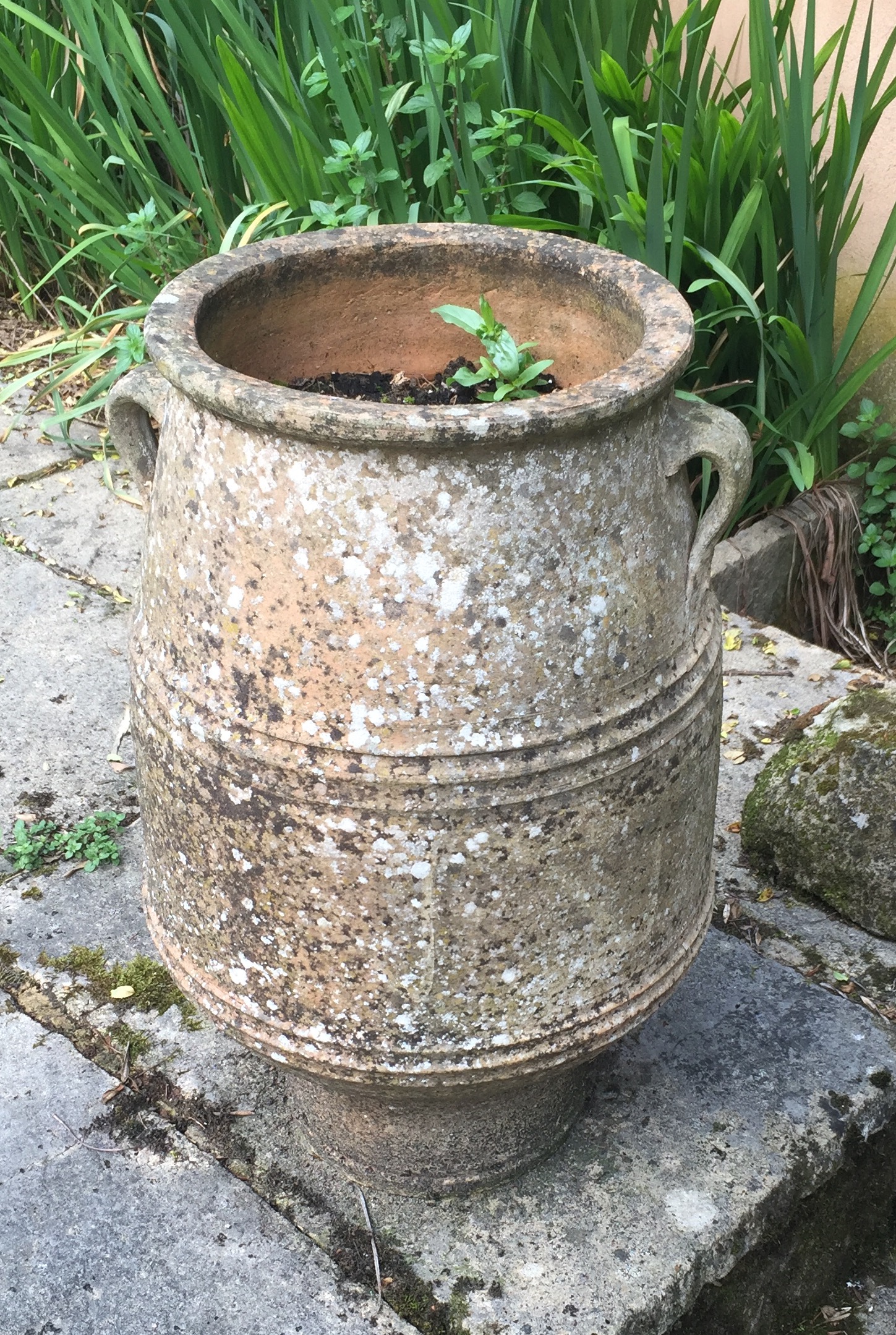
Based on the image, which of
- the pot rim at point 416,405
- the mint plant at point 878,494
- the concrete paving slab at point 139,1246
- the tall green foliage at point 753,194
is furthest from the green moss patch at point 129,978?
the mint plant at point 878,494

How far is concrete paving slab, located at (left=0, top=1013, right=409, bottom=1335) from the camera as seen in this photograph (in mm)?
1638

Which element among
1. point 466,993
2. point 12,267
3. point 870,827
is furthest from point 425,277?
point 12,267

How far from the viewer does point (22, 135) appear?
12.1 feet

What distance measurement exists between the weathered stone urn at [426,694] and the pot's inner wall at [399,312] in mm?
11

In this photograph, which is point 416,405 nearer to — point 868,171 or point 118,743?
point 118,743

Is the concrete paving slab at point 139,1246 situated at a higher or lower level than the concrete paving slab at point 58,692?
lower

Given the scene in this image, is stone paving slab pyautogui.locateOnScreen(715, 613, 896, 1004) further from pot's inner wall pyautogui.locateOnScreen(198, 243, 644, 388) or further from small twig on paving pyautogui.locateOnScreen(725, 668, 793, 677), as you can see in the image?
pot's inner wall pyautogui.locateOnScreen(198, 243, 644, 388)

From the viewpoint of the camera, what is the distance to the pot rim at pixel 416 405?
1.21 m

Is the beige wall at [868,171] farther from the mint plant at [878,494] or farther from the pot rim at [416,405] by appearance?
the pot rim at [416,405]

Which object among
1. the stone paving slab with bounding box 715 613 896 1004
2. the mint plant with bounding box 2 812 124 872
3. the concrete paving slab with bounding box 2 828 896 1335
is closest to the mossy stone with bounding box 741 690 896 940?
the stone paving slab with bounding box 715 613 896 1004

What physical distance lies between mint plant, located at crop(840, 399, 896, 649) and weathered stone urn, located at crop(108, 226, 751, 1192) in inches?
60.5

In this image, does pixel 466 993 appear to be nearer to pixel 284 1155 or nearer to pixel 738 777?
pixel 284 1155

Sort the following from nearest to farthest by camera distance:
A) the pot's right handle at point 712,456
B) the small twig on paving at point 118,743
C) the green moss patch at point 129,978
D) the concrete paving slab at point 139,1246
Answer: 1. the pot's right handle at point 712,456
2. the concrete paving slab at point 139,1246
3. the green moss patch at point 129,978
4. the small twig on paving at point 118,743

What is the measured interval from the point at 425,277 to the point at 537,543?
0.61 m
